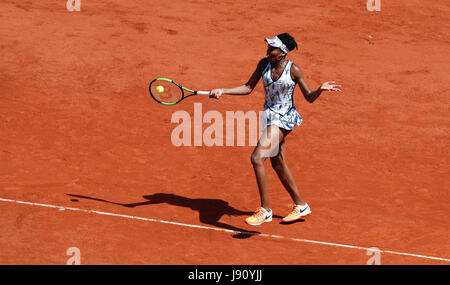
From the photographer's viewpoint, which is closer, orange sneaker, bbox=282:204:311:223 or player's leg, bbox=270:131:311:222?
player's leg, bbox=270:131:311:222

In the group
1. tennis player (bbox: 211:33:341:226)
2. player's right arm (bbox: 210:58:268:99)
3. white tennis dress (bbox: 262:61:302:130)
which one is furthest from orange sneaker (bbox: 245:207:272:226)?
player's right arm (bbox: 210:58:268:99)

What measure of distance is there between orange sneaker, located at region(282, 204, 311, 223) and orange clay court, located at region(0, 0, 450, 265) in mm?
121

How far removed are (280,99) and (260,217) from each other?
1.45 meters

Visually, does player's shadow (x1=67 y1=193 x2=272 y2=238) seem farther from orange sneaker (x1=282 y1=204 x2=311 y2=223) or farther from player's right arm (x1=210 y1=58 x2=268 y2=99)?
player's right arm (x1=210 y1=58 x2=268 y2=99)

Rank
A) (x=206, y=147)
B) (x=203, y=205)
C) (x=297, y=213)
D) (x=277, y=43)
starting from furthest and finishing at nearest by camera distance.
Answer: (x=206, y=147), (x=203, y=205), (x=297, y=213), (x=277, y=43)

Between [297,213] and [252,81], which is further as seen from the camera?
[297,213]

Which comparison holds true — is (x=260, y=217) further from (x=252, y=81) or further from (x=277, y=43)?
(x=277, y=43)

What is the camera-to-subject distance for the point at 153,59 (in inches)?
604

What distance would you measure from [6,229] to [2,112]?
4367mm

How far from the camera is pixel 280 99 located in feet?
29.0

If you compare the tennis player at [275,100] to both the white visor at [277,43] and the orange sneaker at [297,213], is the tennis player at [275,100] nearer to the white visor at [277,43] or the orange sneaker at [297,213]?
the white visor at [277,43]

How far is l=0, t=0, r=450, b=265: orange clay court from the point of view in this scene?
8.74m

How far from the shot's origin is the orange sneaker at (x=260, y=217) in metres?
8.95

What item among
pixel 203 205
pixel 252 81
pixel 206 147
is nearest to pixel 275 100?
pixel 252 81
